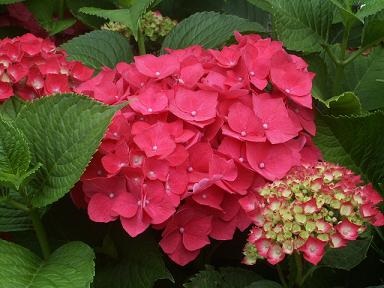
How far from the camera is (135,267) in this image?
1224 mm

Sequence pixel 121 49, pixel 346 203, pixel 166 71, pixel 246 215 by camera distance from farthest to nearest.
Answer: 1. pixel 121 49
2. pixel 166 71
3. pixel 246 215
4. pixel 346 203

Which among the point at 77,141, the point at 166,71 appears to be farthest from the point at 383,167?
the point at 77,141

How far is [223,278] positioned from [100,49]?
24.2 inches

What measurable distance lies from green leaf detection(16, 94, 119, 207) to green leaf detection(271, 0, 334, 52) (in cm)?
49

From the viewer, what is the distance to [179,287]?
51.4 inches

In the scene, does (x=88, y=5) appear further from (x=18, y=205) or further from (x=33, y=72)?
(x=18, y=205)

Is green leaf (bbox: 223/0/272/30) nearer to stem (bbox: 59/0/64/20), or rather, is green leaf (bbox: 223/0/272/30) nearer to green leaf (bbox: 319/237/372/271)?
stem (bbox: 59/0/64/20)

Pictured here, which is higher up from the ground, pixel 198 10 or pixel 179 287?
pixel 198 10

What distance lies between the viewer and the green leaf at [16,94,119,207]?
108 cm

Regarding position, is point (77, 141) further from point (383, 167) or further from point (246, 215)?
point (383, 167)

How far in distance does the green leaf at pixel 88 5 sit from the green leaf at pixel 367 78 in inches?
24.3

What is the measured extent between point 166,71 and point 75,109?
0.21 m

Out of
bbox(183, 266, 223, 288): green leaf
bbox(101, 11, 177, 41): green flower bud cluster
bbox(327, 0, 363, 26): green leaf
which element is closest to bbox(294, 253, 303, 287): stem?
bbox(183, 266, 223, 288): green leaf

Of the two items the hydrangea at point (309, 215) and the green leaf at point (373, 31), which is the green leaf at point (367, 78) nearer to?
the green leaf at point (373, 31)
